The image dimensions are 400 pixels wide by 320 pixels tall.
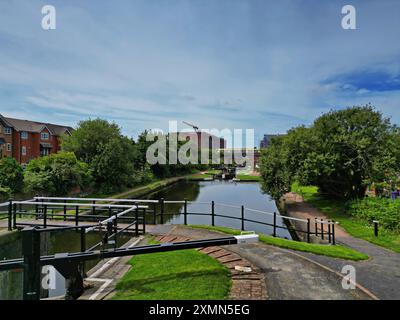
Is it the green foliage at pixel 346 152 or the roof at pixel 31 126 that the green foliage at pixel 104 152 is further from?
the green foliage at pixel 346 152

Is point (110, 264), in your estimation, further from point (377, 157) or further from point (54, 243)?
point (377, 157)

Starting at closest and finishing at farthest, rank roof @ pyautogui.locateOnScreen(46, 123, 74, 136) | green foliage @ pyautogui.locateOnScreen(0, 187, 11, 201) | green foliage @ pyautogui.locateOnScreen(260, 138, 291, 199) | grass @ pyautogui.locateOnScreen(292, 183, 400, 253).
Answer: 1. grass @ pyautogui.locateOnScreen(292, 183, 400, 253)
2. green foliage @ pyautogui.locateOnScreen(0, 187, 11, 201)
3. green foliage @ pyautogui.locateOnScreen(260, 138, 291, 199)
4. roof @ pyautogui.locateOnScreen(46, 123, 74, 136)

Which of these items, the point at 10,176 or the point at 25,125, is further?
the point at 25,125

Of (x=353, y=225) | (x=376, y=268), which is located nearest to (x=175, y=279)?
(x=376, y=268)

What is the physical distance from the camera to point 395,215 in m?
12.0

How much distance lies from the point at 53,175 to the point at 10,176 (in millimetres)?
3028

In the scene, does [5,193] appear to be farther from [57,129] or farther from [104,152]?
[57,129]

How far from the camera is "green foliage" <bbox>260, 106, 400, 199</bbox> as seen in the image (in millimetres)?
16578

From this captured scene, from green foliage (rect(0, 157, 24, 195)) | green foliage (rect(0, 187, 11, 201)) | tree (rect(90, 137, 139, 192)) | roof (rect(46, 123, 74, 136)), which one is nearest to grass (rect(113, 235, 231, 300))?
green foliage (rect(0, 187, 11, 201))

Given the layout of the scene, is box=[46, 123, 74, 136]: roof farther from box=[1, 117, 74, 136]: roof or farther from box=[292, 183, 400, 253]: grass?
box=[292, 183, 400, 253]: grass

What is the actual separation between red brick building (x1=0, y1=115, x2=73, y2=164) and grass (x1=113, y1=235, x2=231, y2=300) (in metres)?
36.5

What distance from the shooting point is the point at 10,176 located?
798 inches

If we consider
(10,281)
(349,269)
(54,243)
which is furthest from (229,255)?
(54,243)
